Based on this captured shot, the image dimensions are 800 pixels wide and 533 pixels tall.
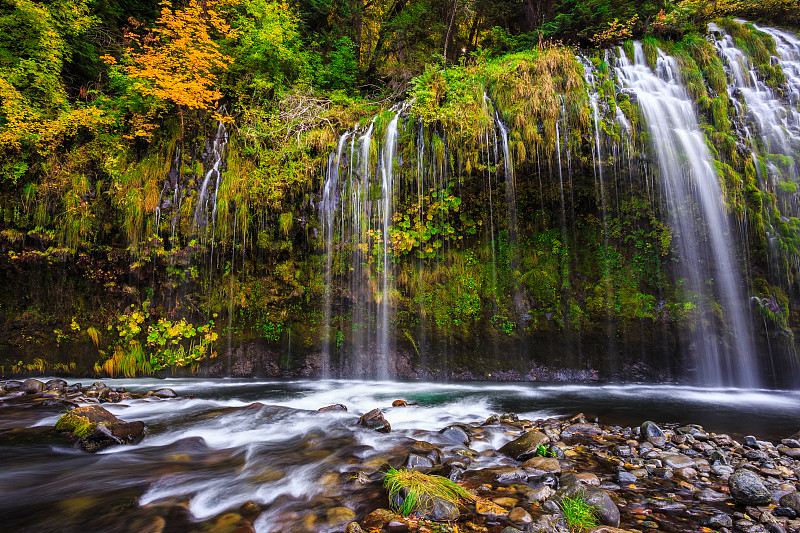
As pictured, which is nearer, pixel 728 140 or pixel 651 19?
pixel 728 140

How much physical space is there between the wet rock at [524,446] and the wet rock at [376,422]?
1.41 metres

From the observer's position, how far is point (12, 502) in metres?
2.96

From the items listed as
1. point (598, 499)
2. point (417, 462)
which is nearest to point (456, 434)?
point (417, 462)

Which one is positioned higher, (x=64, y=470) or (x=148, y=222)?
(x=148, y=222)

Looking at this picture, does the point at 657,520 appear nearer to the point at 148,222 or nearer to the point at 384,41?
the point at 148,222

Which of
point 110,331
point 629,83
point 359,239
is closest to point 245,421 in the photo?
point 359,239

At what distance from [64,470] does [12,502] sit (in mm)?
530

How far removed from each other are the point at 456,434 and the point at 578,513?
180cm

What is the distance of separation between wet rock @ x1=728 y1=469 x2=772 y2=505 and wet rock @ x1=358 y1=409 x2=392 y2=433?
10.3ft

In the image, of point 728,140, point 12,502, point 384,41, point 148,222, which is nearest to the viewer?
point 12,502

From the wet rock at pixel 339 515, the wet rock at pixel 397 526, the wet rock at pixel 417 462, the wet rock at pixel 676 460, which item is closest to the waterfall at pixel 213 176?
the wet rock at pixel 417 462

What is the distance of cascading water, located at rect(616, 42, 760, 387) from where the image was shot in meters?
6.89

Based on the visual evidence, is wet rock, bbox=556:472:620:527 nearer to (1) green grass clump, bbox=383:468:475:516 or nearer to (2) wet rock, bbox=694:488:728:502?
(1) green grass clump, bbox=383:468:475:516

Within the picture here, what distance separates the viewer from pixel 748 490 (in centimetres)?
253
